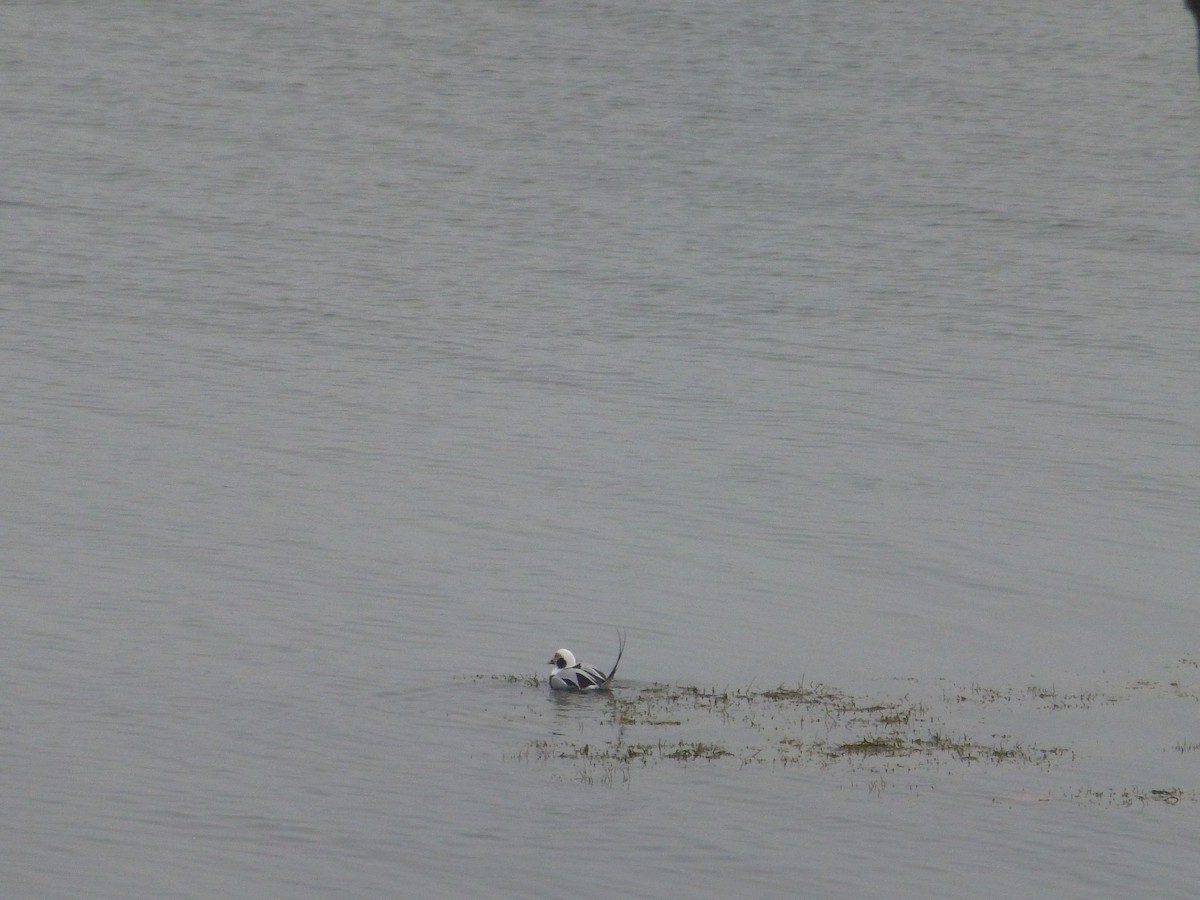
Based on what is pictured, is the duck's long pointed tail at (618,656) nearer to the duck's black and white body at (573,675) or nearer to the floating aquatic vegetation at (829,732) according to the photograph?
the duck's black and white body at (573,675)

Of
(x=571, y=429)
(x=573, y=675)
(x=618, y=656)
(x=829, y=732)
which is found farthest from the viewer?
(x=571, y=429)

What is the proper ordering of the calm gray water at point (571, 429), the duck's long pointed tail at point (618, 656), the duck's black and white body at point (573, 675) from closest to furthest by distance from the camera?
the calm gray water at point (571, 429) < the duck's black and white body at point (573, 675) < the duck's long pointed tail at point (618, 656)

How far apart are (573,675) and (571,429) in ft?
46.2

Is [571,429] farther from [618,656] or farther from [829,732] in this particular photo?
[829,732]

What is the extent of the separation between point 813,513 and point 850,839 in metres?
11.9

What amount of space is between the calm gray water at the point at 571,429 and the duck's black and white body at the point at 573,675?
1.01ft

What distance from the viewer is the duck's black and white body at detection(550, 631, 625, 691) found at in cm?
1761

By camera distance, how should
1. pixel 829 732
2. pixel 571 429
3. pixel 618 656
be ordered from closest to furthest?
pixel 829 732, pixel 618 656, pixel 571 429

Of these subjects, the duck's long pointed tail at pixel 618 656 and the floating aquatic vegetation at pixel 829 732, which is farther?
the duck's long pointed tail at pixel 618 656

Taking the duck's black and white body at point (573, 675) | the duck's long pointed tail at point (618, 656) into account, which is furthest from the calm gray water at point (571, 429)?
the duck's black and white body at point (573, 675)

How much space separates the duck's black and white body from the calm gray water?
0.31 meters

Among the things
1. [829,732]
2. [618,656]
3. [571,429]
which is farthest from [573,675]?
[571,429]

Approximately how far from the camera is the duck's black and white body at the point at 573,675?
1761cm

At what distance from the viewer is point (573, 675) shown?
17578mm
